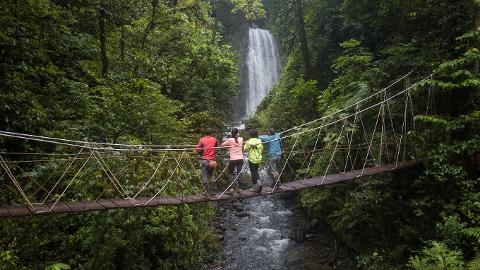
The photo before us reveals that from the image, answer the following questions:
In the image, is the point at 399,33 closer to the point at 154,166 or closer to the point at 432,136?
the point at 432,136

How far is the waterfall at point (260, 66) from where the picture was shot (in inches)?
846

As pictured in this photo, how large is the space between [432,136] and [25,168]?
6346mm

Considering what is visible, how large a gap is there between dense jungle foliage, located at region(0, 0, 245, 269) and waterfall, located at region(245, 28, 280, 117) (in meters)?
11.7

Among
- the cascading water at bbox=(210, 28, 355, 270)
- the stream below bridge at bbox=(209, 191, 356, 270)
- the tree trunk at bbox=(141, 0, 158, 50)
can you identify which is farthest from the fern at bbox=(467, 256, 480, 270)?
the tree trunk at bbox=(141, 0, 158, 50)

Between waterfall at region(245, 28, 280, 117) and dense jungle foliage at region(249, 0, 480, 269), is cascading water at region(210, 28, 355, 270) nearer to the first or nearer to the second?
dense jungle foliage at region(249, 0, 480, 269)

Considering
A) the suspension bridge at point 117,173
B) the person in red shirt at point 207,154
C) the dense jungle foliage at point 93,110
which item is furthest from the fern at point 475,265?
the dense jungle foliage at point 93,110

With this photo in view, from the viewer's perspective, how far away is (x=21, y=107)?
217 inches

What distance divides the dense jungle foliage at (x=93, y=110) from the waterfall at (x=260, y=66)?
463 inches

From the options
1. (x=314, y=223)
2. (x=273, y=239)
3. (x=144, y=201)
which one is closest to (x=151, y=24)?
(x=144, y=201)

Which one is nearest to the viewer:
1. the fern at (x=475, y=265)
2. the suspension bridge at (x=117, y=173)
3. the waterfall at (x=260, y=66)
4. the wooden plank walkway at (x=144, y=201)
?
the fern at (x=475, y=265)

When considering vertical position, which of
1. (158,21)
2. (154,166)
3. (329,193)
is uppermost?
(158,21)

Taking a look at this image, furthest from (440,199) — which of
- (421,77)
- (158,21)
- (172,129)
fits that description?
(158,21)

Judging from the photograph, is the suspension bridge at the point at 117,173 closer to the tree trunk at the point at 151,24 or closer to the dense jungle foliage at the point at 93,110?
the dense jungle foliage at the point at 93,110

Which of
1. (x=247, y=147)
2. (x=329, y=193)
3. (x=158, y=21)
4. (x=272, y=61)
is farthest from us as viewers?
(x=272, y=61)
